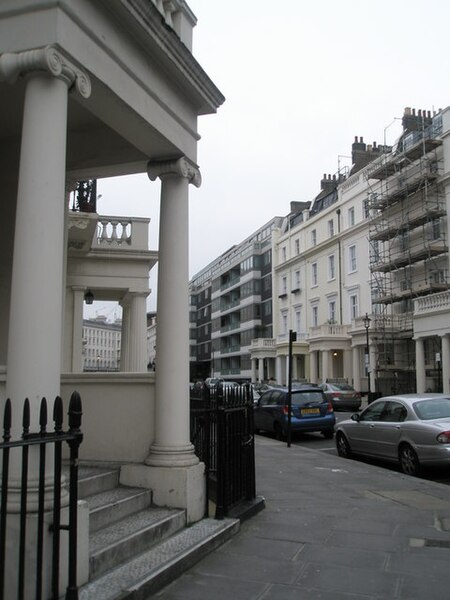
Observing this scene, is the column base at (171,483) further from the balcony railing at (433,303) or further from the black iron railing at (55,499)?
the balcony railing at (433,303)

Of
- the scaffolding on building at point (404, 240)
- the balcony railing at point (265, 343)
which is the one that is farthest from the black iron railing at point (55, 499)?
the balcony railing at point (265, 343)

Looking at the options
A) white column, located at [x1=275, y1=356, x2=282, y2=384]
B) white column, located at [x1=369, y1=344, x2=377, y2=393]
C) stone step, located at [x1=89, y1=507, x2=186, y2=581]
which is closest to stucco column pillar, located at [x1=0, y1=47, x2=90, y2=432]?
stone step, located at [x1=89, y1=507, x2=186, y2=581]

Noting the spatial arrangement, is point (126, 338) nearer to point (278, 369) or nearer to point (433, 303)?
point (433, 303)

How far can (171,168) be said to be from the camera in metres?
6.62

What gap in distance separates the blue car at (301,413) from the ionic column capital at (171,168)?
11.9 metres

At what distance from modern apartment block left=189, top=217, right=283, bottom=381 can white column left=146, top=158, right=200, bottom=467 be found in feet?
198

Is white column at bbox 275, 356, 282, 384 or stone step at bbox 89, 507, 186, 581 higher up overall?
white column at bbox 275, 356, 282, 384

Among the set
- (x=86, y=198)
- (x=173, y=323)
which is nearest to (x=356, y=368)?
(x=86, y=198)

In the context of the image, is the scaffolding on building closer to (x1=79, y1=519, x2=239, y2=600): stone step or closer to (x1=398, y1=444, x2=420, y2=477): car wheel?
(x1=398, y1=444, x2=420, y2=477): car wheel

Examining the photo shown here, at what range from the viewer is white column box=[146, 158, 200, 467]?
621cm

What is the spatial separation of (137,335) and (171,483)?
30.9 feet

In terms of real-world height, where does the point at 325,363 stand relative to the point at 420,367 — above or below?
above

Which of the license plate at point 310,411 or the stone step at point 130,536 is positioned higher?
the license plate at point 310,411

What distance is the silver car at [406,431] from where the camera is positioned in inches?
408
